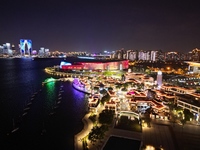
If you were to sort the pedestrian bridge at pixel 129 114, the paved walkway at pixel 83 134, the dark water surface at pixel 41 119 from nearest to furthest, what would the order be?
the paved walkway at pixel 83 134 < the dark water surface at pixel 41 119 < the pedestrian bridge at pixel 129 114

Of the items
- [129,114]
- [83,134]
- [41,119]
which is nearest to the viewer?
[83,134]

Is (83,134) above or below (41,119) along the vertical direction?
above

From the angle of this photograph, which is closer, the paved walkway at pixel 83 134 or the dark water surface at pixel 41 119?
the paved walkway at pixel 83 134

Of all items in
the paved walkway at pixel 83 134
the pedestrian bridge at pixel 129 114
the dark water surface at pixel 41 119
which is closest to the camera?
the paved walkway at pixel 83 134

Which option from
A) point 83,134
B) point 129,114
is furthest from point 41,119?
point 129,114

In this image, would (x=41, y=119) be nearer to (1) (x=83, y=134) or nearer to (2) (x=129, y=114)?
(1) (x=83, y=134)

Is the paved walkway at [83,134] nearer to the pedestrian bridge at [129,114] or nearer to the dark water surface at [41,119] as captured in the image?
the dark water surface at [41,119]

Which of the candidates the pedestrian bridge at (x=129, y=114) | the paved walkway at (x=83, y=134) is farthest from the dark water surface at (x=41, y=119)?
the pedestrian bridge at (x=129, y=114)

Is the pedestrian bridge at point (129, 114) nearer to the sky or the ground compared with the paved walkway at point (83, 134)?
nearer to the sky

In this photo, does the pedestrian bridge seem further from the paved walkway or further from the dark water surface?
the dark water surface

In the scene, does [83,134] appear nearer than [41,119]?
Yes

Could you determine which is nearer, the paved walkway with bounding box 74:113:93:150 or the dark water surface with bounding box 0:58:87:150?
the paved walkway with bounding box 74:113:93:150

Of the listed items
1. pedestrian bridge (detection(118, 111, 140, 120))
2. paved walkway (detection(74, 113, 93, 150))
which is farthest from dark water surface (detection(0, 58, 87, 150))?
pedestrian bridge (detection(118, 111, 140, 120))
